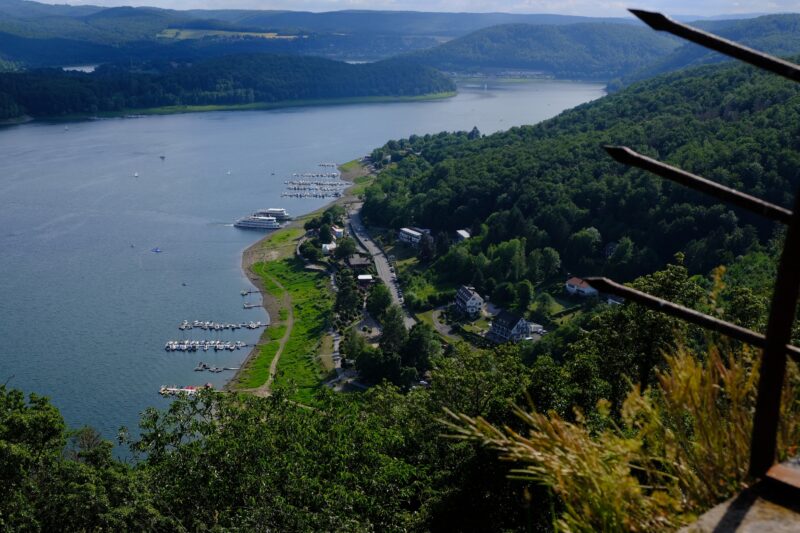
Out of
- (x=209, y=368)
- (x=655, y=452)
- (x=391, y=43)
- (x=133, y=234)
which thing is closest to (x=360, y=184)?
(x=133, y=234)

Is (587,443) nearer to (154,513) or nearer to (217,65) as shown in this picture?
(154,513)

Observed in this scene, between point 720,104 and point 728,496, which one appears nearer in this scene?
point 728,496

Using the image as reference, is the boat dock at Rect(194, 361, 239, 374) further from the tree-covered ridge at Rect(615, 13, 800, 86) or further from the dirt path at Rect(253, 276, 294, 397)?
the tree-covered ridge at Rect(615, 13, 800, 86)

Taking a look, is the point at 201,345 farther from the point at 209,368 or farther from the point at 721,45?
the point at 721,45

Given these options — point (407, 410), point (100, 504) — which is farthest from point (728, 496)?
point (407, 410)

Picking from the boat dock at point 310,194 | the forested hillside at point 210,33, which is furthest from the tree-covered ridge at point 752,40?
the forested hillside at point 210,33
